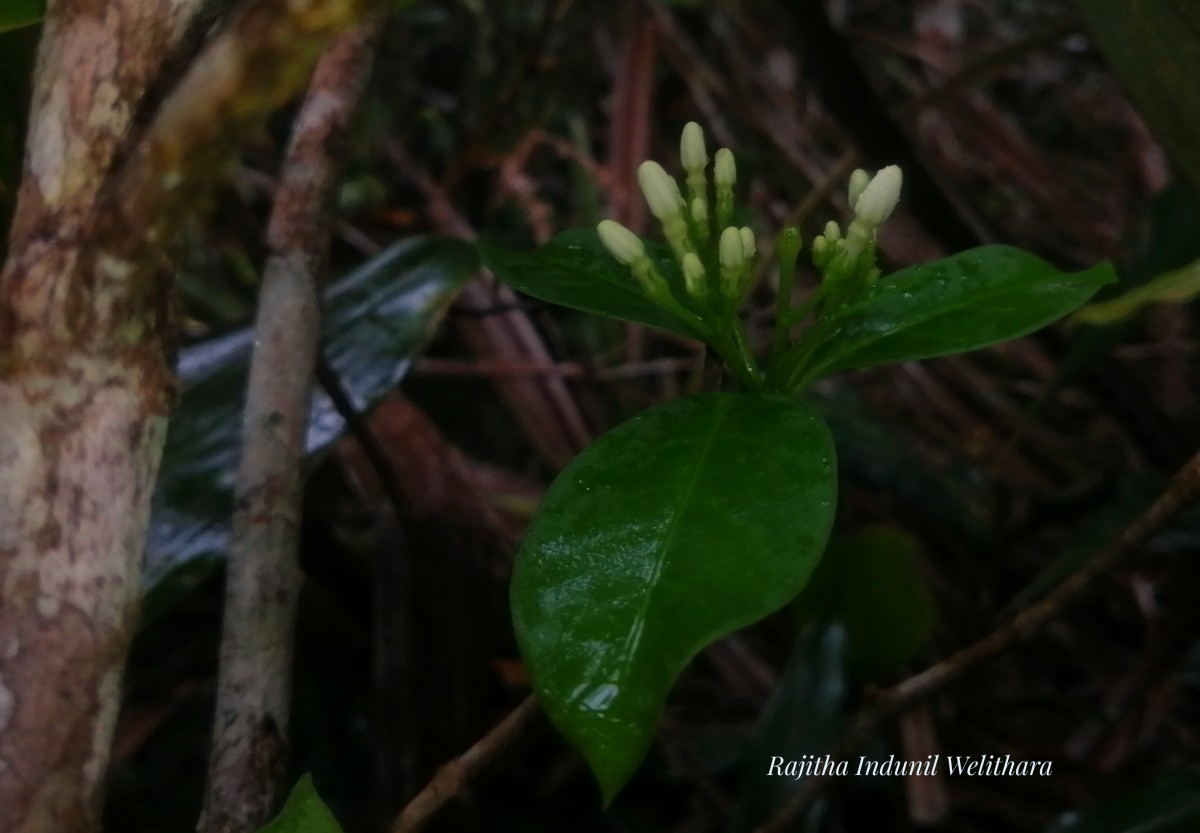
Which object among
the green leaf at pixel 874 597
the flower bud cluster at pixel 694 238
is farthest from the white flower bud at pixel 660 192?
the green leaf at pixel 874 597

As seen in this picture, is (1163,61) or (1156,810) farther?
(1156,810)

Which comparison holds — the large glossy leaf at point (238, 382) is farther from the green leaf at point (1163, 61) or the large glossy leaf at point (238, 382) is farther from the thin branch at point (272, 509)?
the green leaf at point (1163, 61)

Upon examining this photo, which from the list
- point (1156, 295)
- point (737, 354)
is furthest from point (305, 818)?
point (1156, 295)

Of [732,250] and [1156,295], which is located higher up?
[732,250]

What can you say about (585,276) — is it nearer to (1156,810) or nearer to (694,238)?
(694,238)

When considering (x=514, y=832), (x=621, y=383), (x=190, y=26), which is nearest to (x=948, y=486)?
(x=621, y=383)

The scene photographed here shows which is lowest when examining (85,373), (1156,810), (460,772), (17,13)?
(1156,810)

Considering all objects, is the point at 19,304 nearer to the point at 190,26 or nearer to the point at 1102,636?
the point at 190,26
